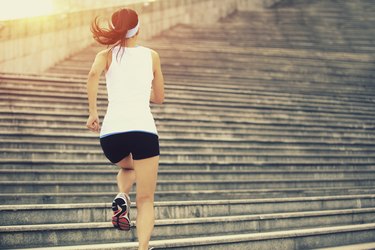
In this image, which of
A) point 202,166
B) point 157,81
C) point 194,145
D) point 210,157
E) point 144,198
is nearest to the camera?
point 144,198

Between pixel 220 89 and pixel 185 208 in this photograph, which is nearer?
pixel 185 208

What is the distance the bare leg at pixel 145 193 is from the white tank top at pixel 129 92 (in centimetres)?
18

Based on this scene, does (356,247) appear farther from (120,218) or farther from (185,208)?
(120,218)

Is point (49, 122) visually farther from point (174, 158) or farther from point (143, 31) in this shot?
point (143, 31)

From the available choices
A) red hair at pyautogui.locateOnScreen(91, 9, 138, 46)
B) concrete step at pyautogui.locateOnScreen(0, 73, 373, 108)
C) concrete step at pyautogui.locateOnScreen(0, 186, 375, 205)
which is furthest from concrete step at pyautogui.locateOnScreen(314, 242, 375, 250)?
concrete step at pyautogui.locateOnScreen(0, 73, 373, 108)

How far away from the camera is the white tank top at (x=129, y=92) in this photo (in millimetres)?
3148

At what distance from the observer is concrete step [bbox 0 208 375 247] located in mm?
4254

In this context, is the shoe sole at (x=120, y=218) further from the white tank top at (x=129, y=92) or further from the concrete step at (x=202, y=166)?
the concrete step at (x=202, y=166)

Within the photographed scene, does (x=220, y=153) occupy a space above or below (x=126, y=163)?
below

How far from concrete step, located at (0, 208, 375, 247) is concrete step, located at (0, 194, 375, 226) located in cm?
34

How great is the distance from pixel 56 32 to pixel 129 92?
979 centimetres

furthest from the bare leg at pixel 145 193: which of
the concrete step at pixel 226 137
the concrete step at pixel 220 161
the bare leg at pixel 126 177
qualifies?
the concrete step at pixel 226 137

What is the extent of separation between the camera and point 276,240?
4742 mm

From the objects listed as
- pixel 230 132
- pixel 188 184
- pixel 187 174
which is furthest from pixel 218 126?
pixel 188 184
